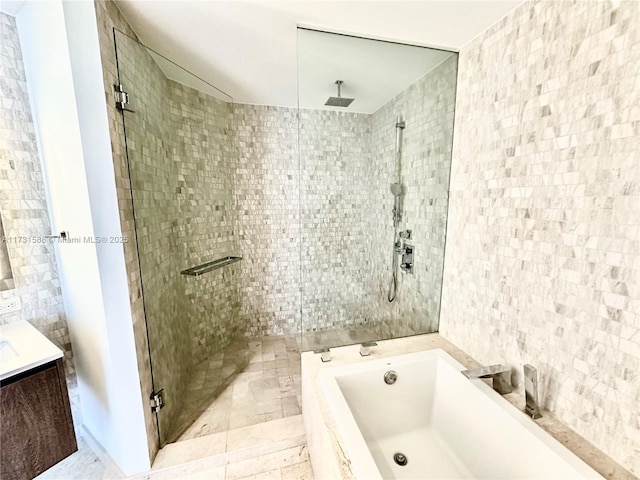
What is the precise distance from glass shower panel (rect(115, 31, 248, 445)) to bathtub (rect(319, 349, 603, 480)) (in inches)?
45.6

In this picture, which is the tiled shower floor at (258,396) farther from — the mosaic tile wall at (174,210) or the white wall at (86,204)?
the white wall at (86,204)

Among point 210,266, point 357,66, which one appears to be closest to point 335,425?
point 210,266

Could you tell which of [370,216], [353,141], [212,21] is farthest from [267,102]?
[370,216]

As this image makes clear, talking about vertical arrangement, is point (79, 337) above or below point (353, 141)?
below

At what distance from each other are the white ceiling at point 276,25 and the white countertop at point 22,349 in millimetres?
1730

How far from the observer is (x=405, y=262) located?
7.16 ft

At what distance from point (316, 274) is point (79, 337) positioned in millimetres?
1720

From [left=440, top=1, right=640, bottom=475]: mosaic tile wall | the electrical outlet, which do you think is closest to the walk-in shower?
[left=440, top=1, right=640, bottom=475]: mosaic tile wall

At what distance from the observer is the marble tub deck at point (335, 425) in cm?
99

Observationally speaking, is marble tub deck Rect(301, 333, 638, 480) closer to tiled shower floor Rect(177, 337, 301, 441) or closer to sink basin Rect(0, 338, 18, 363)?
tiled shower floor Rect(177, 337, 301, 441)

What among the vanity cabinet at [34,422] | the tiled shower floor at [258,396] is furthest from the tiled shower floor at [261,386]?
the vanity cabinet at [34,422]

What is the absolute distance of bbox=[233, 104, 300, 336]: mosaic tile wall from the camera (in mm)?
2668

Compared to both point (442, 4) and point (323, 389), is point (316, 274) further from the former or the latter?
point (442, 4)

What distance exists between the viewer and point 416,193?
6.74 ft
